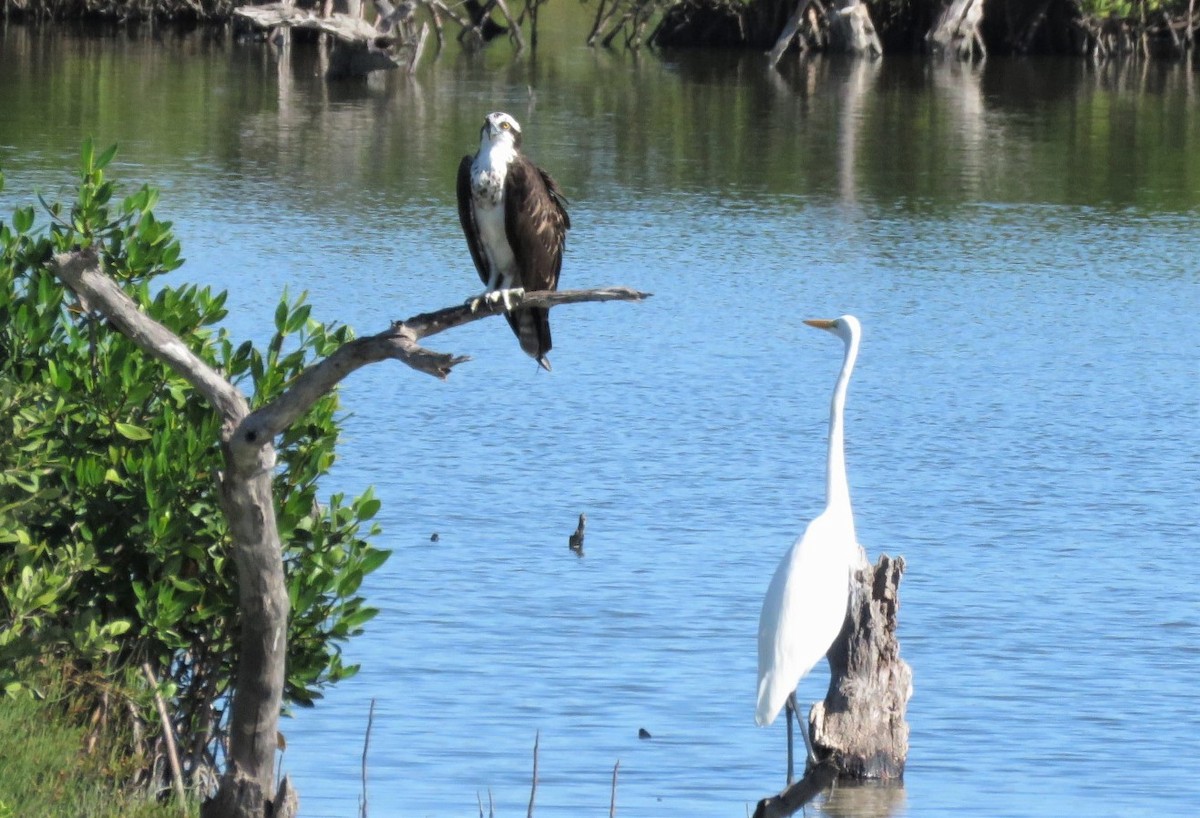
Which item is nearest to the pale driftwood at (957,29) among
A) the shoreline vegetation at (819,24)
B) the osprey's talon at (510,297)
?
the shoreline vegetation at (819,24)

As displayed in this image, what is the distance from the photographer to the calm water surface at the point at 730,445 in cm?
855

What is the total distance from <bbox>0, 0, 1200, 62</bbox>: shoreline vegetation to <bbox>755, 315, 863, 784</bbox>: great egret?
134 ft

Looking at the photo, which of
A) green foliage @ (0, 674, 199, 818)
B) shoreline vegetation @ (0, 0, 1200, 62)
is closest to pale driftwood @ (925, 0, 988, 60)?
shoreline vegetation @ (0, 0, 1200, 62)

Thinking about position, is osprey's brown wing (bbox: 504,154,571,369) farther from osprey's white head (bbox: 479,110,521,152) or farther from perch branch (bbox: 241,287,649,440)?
perch branch (bbox: 241,287,649,440)

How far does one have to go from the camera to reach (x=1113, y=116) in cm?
3706

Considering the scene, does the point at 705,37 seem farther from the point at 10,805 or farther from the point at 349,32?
the point at 10,805

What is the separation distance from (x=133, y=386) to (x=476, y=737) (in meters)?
3.17

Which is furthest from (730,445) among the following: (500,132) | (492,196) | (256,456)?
(256,456)

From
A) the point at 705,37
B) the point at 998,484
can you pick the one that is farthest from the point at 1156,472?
the point at 705,37

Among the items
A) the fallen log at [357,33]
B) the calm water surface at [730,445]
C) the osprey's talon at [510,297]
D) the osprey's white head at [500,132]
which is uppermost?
the fallen log at [357,33]

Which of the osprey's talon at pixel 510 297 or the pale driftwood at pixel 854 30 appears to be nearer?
the osprey's talon at pixel 510 297

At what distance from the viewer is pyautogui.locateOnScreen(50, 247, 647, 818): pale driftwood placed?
4672 millimetres

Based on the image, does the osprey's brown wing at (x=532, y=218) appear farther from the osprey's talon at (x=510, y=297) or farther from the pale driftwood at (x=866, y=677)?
the pale driftwood at (x=866, y=677)

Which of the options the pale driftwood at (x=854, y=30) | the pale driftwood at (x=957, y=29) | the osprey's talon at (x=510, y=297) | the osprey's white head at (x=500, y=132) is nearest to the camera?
the osprey's talon at (x=510, y=297)
